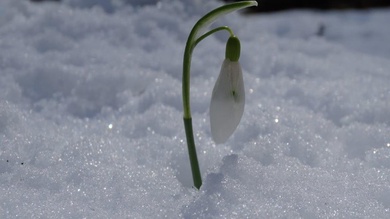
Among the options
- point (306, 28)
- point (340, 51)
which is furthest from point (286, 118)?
point (306, 28)

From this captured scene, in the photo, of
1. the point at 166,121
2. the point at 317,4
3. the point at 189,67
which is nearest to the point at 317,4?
the point at 317,4

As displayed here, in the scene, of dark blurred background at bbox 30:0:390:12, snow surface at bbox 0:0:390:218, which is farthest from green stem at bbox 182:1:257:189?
dark blurred background at bbox 30:0:390:12

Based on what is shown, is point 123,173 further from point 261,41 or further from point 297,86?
Answer: point 261,41

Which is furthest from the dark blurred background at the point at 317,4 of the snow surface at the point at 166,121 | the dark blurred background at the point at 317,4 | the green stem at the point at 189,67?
the green stem at the point at 189,67

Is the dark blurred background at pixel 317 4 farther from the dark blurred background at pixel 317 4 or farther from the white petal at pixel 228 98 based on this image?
the white petal at pixel 228 98

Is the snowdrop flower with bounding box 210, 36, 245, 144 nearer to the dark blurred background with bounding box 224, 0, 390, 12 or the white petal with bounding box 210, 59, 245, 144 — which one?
the white petal with bounding box 210, 59, 245, 144

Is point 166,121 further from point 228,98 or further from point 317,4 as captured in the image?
point 317,4
